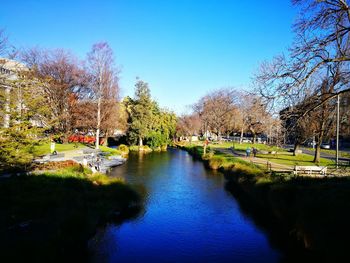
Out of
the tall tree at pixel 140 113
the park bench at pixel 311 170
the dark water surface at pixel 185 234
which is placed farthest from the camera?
the tall tree at pixel 140 113

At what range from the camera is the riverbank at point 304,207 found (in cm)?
996

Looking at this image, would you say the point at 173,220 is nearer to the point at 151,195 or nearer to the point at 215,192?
the point at 151,195

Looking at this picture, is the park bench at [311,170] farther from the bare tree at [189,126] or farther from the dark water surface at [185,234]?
the bare tree at [189,126]

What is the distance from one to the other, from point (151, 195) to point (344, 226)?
1275 centimetres

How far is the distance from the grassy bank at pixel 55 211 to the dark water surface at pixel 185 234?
0.86 m

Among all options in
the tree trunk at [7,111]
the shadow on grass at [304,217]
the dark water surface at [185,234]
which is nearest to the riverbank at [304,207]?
the shadow on grass at [304,217]

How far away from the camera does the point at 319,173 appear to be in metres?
19.9

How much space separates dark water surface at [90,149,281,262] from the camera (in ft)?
37.7

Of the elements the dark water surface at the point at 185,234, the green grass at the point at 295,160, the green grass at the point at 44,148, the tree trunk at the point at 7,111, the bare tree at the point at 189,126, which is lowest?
the dark water surface at the point at 185,234

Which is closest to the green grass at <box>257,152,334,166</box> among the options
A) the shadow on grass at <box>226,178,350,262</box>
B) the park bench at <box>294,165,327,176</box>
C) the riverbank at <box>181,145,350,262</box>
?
the park bench at <box>294,165,327,176</box>

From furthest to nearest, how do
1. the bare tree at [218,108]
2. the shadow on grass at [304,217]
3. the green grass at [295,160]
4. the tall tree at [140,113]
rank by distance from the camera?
the bare tree at [218,108], the tall tree at [140,113], the green grass at [295,160], the shadow on grass at [304,217]

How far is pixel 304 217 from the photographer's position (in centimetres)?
1220

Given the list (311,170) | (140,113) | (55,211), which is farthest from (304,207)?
(140,113)

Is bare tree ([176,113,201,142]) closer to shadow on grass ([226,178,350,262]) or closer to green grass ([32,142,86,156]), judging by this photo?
green grass ([32,142,86,156])
